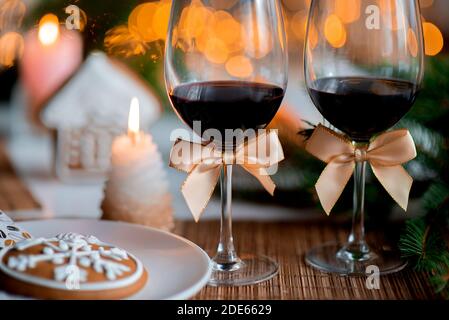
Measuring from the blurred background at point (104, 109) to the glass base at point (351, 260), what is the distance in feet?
0.33

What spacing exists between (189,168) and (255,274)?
5.4 inches

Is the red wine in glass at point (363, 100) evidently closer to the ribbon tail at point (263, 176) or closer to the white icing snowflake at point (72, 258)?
the ribbon tail at point (263, 176)

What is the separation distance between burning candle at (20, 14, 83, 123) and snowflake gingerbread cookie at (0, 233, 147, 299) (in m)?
0.54

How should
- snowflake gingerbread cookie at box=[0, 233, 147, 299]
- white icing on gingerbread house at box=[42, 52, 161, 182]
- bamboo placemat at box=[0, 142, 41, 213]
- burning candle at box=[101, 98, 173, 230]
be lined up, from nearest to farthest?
snowflake gingerbread cookie at box=[0, 233, 147, 299], burning candle at box=[101, 98, 173, 230], bamboo placemat at box=[0, 142, 41, 213], white icing on gingerbread house at box=[42, 52, 161, 182]

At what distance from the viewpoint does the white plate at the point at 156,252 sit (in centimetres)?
63

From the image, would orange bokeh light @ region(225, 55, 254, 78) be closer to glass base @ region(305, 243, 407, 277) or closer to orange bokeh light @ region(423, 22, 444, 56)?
glass base @ region(305, 243, 407, 277)

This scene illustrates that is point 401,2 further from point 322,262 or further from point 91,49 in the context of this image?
point 91,49

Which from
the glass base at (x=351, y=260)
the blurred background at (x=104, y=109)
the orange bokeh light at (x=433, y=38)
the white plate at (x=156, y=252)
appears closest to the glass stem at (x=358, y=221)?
the glass base at (x=351, y=260)

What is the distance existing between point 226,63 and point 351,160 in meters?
0.20

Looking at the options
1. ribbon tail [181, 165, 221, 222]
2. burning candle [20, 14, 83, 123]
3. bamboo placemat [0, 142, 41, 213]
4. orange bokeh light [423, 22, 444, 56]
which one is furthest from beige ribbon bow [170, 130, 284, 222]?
orange bokeh light [423, 22, 444, 56]

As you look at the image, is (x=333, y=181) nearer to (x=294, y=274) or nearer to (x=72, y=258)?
(x=294, y=274)

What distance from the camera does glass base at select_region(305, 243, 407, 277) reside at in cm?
76

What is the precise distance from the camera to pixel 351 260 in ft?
2.60

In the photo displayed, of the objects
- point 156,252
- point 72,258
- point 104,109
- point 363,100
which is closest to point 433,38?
point 104,109
